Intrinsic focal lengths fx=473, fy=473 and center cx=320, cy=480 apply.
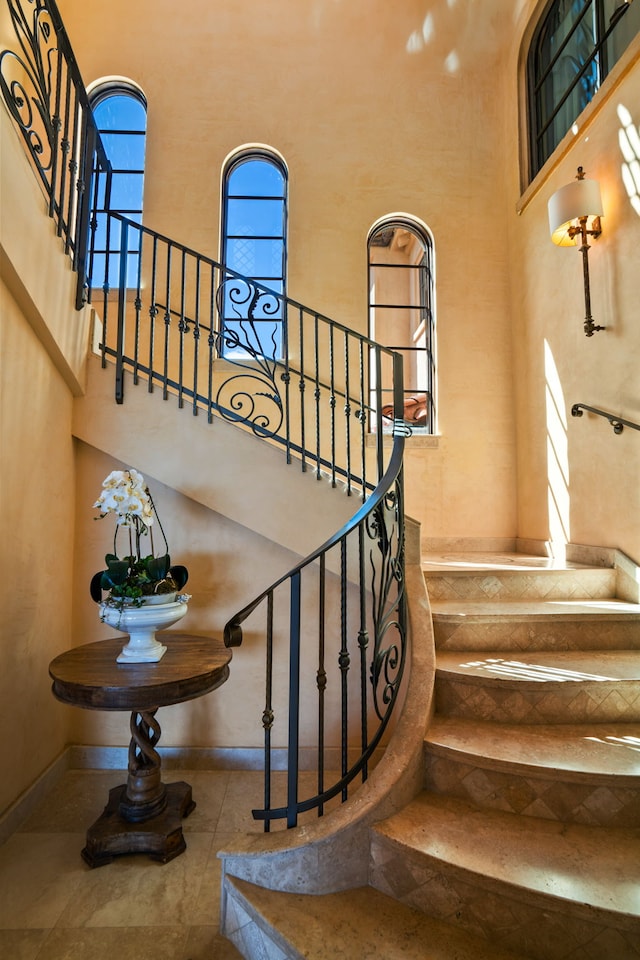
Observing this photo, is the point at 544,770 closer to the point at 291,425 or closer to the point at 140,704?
the point at 140,704

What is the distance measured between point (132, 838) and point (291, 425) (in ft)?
9.58

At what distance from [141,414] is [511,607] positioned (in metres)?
2.24

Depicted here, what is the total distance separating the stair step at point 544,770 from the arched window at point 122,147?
4358 mm

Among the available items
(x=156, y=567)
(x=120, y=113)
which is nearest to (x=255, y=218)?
(x=120, y=113)

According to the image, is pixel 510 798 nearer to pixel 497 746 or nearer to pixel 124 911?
pixel 497 746

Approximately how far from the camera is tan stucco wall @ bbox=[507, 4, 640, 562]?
270cm

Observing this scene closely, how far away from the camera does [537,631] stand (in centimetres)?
223

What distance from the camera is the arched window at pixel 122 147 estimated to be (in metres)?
4.27

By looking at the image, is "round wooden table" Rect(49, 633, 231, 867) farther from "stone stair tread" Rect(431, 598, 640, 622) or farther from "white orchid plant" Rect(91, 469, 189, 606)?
"stone stair tread" Rect(431, 598, 640, 622)

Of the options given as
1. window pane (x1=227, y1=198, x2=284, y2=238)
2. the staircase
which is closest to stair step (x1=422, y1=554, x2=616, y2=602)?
the staircase

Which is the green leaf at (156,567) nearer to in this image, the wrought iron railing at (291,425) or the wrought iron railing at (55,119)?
the wrought iron railing at (291,425)

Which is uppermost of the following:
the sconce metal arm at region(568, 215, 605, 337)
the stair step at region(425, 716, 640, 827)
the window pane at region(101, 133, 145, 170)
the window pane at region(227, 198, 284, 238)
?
the window pane at region(101, 133, 145, 170)

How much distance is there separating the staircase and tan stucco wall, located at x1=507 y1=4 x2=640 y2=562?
0.98 metres

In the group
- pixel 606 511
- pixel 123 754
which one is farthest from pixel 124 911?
pixel 606 511
